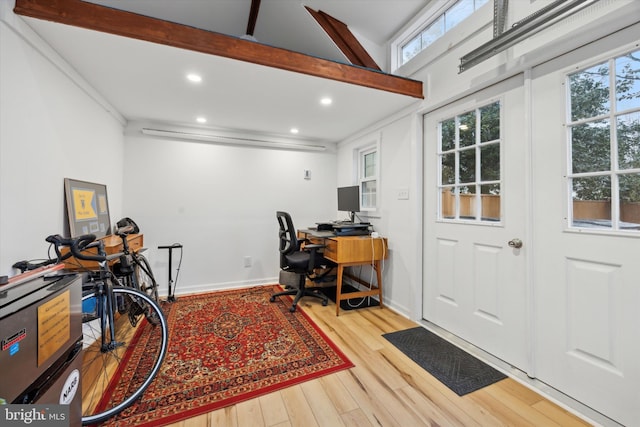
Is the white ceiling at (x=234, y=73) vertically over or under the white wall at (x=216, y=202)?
over

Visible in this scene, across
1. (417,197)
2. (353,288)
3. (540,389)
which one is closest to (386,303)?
(353,288)

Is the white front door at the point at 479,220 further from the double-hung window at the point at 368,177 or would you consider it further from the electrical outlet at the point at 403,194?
the double-hung window at the point at 368,177

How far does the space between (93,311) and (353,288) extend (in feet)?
9.09

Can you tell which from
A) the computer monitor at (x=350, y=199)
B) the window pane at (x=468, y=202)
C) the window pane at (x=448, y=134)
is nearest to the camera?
the window pane at (x=468, y=202)

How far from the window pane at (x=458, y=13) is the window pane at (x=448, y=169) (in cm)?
112

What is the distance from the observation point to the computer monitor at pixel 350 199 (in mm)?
3264

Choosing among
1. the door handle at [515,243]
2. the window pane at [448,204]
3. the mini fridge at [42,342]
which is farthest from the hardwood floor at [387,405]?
the window pane at [448,204]

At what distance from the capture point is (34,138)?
5.57 ft

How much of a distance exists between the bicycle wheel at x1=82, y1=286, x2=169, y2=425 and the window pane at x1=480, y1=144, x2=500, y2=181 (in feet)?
8.48

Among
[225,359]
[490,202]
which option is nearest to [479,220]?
[490,202]

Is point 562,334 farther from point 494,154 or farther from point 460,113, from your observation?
point 460,113

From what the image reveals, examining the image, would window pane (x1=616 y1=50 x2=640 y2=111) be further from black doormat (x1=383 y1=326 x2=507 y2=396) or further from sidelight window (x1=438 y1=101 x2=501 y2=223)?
black doormat (x1=383 y1=326 x2=507 y2=396)

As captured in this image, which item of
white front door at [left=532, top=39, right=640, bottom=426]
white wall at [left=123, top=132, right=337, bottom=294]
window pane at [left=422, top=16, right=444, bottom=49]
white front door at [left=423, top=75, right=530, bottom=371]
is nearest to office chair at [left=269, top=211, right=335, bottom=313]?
white wall at [left=123, top=132, right=337, bottom=294]

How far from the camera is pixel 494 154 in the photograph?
2.02 metres
